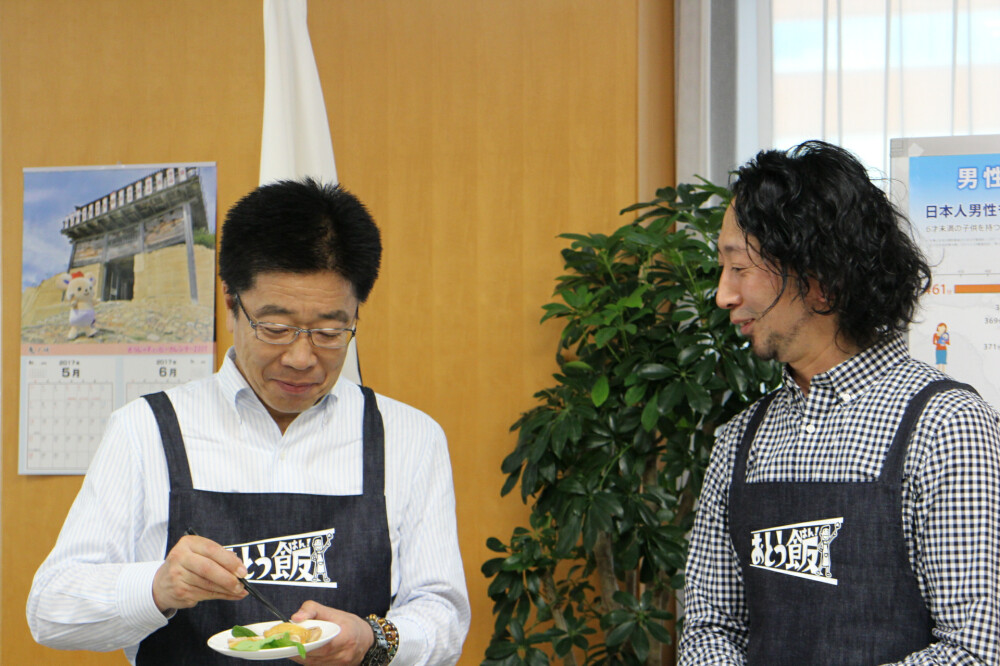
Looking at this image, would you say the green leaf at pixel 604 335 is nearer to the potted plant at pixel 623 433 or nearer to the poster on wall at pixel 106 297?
the potted plant at pixel 623 433

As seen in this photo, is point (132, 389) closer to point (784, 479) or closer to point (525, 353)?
point (525, 353)

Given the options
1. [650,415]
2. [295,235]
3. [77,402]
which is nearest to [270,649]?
[295,235]

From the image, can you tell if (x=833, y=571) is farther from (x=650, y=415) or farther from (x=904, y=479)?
(x=650, y=415)

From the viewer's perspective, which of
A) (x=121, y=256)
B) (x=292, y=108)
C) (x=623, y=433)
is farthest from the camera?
(x=121, y=256)

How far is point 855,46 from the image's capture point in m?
3.02

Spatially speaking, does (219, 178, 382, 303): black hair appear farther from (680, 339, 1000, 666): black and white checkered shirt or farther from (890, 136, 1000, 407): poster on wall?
(890, 136, 1000, 407): poster on wall

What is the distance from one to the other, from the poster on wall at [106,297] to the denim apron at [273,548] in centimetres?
155

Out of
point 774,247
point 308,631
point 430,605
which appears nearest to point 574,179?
point 774,247

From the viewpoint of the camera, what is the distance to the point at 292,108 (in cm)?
189

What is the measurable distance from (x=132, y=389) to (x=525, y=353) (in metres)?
1.30

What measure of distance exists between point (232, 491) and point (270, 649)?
39cm

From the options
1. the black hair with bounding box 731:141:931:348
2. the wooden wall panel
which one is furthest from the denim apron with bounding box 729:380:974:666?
the wooden wall panel

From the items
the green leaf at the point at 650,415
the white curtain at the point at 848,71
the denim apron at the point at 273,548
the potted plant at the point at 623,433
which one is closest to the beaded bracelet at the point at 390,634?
the denim apron at the point at 273,548

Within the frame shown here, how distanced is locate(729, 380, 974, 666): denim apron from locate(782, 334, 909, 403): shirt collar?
8 cm
